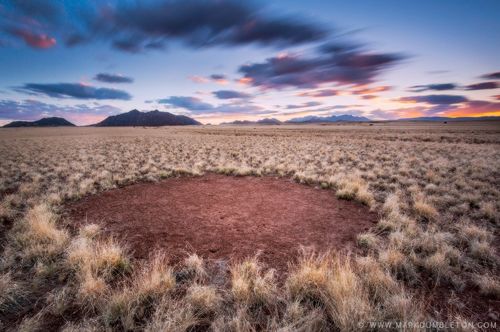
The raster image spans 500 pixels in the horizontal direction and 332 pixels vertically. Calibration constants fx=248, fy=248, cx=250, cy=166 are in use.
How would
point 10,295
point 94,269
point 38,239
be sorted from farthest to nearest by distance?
point 38,239, point 94,269, point 10,295

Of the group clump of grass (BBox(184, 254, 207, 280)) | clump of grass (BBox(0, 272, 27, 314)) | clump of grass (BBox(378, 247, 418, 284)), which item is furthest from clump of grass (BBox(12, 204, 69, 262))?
clump of grass (BBox(378, 247, 418, 284))

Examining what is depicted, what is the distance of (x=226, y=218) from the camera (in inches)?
280

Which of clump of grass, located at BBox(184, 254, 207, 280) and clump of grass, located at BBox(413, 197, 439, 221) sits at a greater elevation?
clump of grass, located at BBox(184, 254, 207, 280)

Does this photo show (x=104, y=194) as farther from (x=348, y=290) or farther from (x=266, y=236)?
(x=348, y=290)

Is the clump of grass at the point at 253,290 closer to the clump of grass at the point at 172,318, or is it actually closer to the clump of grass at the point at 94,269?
the clump of grass at the point at 172,318

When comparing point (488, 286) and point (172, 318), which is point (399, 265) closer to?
point (488, 286)

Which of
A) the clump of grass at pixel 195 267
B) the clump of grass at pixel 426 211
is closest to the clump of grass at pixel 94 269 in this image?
the clump of grass at pixel 195 267

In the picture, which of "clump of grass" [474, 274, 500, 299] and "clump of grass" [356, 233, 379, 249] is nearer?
"clump of grass" [474, 274, 500, 299]

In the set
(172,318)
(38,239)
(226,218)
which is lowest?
(226,218)

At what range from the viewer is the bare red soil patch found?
5.45 metres

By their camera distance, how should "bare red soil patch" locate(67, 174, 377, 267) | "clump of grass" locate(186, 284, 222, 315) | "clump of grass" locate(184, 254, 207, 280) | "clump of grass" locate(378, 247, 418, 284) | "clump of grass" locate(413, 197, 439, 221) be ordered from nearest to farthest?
"clump of grass" locate(186, 284, 222, 315), "clump of grass" locate(378, 247, 418, 284), "clump of grass" locate(184, 254, 207, 280), "bare red soil patch" locate(67, 174, 377, 267), "clump of grass" locate(413, 197, 439, 221)

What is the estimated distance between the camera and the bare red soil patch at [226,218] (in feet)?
17.9

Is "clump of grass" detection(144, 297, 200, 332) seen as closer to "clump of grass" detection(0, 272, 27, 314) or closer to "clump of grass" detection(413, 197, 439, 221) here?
"clump of grass" detection(0, 272, 27, 314)

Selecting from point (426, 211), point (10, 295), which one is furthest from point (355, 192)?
point (10, 295)
